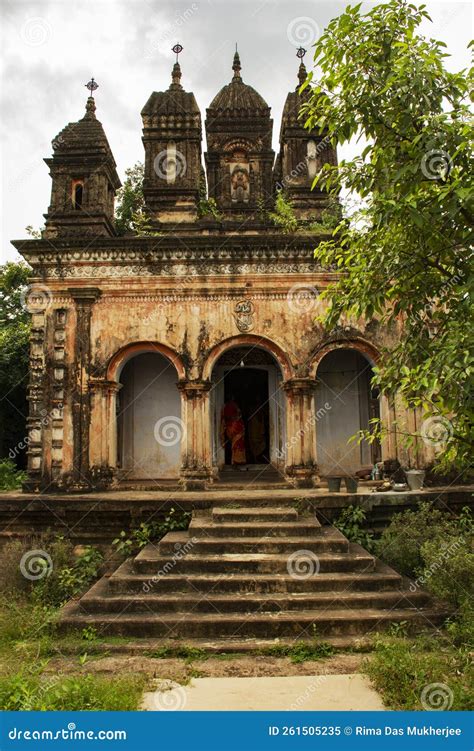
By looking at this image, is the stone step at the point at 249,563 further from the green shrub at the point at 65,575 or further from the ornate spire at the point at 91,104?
the ornate spire at the point at 91,104

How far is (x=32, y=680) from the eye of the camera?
15.9ft

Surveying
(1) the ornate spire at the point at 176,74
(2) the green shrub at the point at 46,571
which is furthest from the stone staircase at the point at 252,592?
(1) the ornate spire at the point at 176,74

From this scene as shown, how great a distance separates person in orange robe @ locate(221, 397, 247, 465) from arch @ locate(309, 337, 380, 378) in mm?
3097

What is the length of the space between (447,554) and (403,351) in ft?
11.1

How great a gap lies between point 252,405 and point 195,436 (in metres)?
4.46

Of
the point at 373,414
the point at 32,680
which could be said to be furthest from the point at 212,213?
the point at 32,680

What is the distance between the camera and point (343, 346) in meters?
11.4

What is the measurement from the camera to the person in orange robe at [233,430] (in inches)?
535

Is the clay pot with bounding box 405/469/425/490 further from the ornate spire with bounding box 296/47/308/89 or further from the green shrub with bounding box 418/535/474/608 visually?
the ornate spire with bounding box 296/47/308/89

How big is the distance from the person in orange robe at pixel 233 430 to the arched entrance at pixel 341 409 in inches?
76.5

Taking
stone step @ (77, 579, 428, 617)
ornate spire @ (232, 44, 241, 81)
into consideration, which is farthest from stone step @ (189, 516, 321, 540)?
ornate spire @ (232, 44, 241, 81)

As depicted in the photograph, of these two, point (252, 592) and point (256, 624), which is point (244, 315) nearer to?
point (252, 592)

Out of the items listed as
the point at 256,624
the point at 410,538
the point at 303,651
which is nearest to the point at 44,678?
the point at 256,624

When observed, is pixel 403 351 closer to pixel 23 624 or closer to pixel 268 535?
pixel 268 535
